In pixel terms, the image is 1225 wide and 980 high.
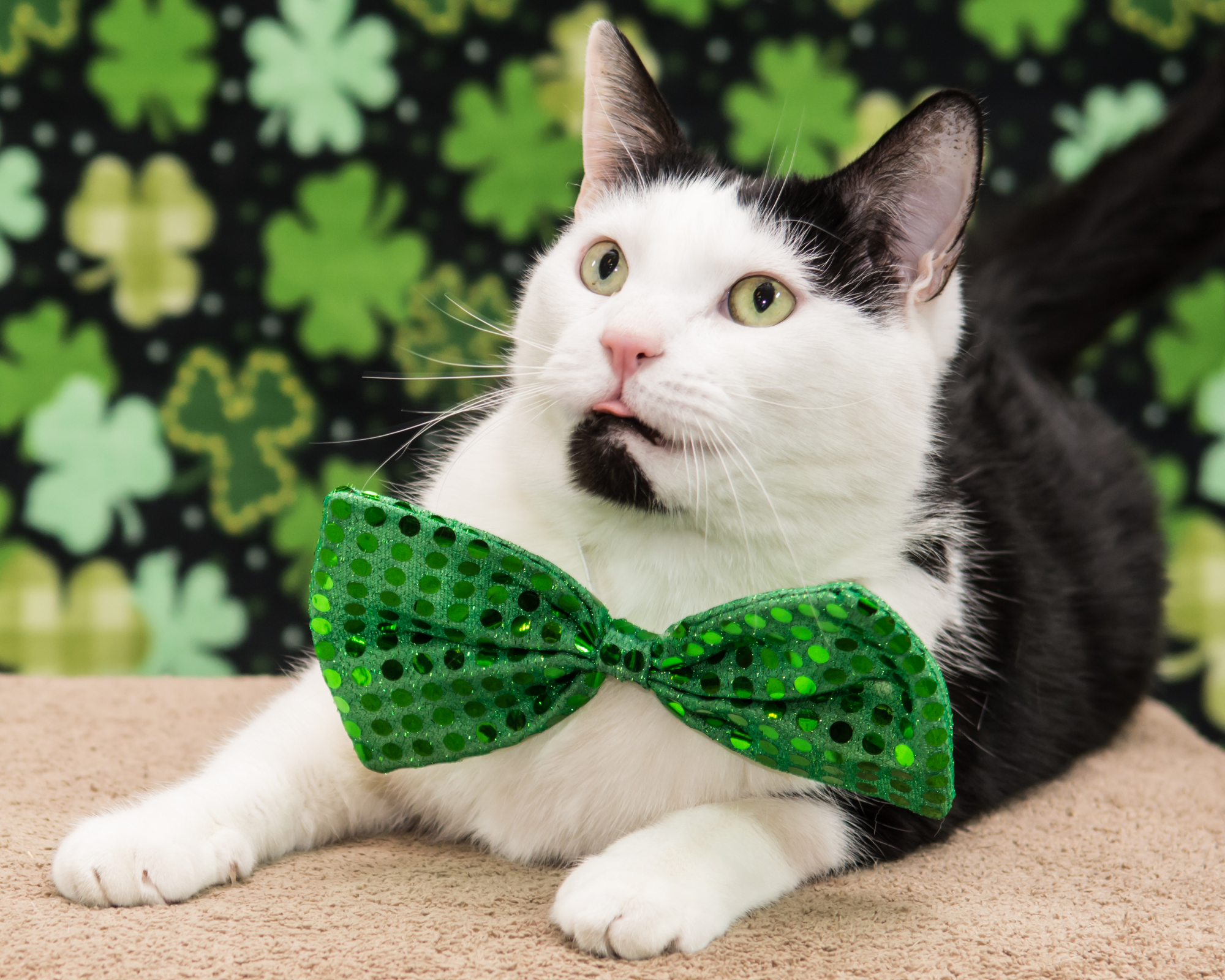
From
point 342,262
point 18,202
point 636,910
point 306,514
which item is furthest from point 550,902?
point 18,202

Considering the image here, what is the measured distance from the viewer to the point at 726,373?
0.71 m

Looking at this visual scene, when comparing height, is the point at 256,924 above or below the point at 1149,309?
below

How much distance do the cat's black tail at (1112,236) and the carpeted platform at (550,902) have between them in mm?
659

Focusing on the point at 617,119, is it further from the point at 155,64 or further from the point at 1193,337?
the point at 1193,337

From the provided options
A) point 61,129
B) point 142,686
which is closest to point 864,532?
point 142,686

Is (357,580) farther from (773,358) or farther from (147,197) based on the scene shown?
(147,197)

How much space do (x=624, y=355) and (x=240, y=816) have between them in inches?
16.1

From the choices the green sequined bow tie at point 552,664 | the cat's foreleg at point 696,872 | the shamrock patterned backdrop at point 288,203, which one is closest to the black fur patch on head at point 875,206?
the green sequined bow tie at point 552,664

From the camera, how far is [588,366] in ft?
2.37

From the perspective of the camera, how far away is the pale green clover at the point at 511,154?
158 centimetres

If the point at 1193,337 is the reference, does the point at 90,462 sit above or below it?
below

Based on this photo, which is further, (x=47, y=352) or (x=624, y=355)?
(x=47, y=352)

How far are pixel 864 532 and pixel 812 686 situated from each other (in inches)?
5.1

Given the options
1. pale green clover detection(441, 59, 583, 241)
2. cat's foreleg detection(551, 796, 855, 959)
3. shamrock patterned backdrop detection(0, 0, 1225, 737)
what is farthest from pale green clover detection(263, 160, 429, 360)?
cat's foreleg detection(551, 796, 855, 959)
